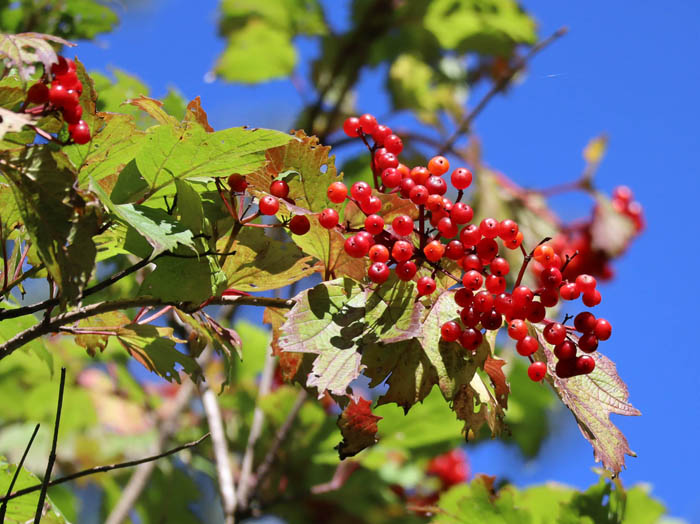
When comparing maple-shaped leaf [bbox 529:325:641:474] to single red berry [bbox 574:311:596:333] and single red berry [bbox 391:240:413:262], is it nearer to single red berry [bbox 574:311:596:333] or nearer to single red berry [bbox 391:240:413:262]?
single red berry [bbox 574:311:596:333]

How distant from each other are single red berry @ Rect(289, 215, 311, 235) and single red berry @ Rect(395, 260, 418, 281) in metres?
0.11

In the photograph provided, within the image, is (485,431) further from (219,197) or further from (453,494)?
(219,197)

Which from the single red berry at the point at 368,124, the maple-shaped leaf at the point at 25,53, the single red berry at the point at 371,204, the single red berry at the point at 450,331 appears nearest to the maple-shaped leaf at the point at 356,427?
the single red berry at the point at 450,331

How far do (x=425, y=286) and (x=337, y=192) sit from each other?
15cm

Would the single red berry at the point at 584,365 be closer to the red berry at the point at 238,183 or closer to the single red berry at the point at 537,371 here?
the single red berry at the point at 537,371

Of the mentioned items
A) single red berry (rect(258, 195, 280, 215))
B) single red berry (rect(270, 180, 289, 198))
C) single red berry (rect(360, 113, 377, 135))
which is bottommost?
single red berry (rect(258, 195, 280, 215))

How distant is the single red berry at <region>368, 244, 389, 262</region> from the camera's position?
0.83 metres

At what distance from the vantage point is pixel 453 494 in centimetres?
140

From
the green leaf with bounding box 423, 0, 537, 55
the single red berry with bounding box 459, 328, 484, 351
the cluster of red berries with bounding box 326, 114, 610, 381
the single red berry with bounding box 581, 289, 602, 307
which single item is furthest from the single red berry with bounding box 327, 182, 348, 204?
the green leaf with bounding box 423, 0, 537, 55

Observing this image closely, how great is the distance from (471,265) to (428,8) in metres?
2.61

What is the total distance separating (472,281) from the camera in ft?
2.74

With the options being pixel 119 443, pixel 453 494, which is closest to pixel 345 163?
pixel 119 443

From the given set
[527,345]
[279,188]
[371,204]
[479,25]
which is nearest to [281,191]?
[279,188]

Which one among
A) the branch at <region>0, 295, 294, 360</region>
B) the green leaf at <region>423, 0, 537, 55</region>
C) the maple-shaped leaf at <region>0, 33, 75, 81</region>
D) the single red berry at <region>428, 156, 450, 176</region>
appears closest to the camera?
the maple-shaped leaf at <region>0, 33, 75, 81</region>
